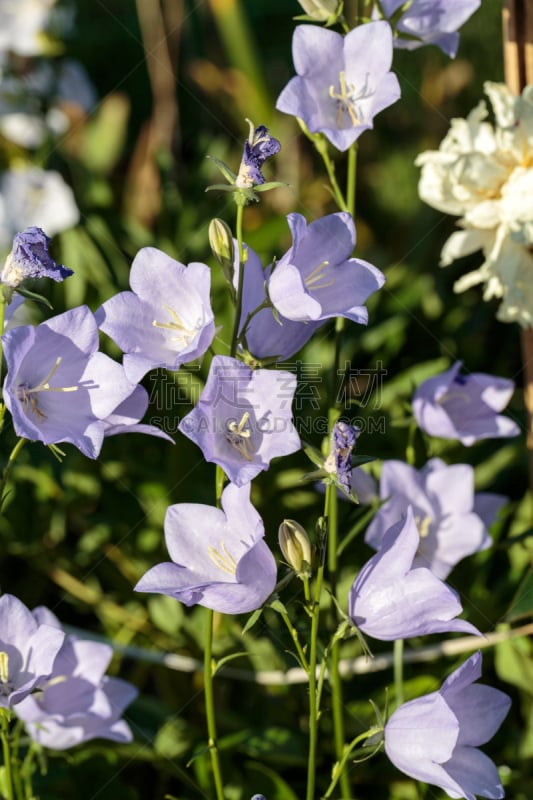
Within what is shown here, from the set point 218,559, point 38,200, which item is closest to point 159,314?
point 218,559

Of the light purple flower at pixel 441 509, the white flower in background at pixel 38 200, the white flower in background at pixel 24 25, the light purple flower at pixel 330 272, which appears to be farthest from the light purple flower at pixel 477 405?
the white flower in background at pixel 24 25

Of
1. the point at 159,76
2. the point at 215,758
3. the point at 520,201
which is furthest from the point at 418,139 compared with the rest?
the point at 215,758

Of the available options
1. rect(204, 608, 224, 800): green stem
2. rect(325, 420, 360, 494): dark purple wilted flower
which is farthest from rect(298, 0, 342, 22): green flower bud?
rect(204, 608, 224, 800): green stem

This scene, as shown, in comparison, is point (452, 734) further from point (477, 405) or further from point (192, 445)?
point (192, 445)

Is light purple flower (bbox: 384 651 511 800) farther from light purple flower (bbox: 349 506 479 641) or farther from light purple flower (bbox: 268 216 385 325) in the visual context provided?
light purple flower (bbox: 268 216 385 325)

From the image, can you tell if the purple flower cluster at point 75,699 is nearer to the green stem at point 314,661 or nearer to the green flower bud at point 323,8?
the green stem at point 314,661

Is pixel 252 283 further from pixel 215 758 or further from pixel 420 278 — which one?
pixel 420 278
